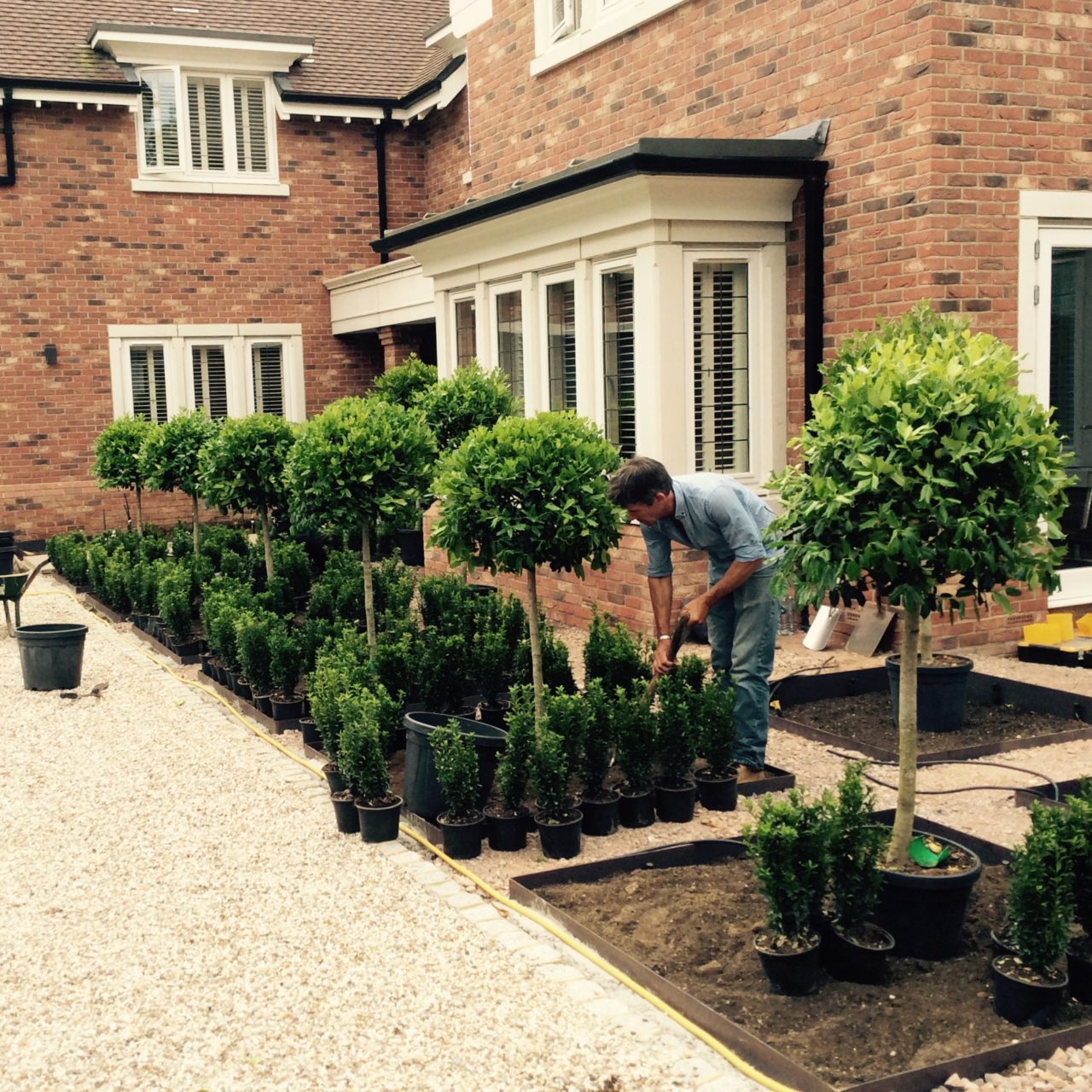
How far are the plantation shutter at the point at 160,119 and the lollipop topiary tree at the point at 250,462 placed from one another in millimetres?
8500

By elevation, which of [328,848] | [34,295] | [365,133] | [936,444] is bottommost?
[328,848]

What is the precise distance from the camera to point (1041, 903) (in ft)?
12.9

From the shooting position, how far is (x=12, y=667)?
10422mm

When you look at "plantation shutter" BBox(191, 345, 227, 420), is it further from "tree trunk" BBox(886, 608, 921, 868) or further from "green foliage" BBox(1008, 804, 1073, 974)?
"green foliage" BBox(1008, 804, 1073, 974)

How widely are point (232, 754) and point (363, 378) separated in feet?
42.3

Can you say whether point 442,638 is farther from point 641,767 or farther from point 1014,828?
point 1014,828

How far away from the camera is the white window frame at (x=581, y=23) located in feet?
36.8

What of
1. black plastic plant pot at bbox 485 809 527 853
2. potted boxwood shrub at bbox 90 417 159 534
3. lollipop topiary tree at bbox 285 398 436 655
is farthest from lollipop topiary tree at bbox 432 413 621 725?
potted boxwood shrub at bbox 90 417 159 534

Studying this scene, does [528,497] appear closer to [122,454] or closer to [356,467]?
[356,467]

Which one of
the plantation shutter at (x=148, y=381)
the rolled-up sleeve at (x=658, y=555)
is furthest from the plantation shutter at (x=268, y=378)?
the rolled-up sleeve at (x=658, y=555)

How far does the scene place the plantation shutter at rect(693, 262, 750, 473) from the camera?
982cm

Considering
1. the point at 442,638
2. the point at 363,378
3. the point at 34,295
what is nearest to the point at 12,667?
the point at 442,638

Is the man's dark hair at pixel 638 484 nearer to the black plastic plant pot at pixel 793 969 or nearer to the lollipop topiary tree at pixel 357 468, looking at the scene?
the black plastic plant pot at pixel 793 969

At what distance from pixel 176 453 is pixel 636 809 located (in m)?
9.15
